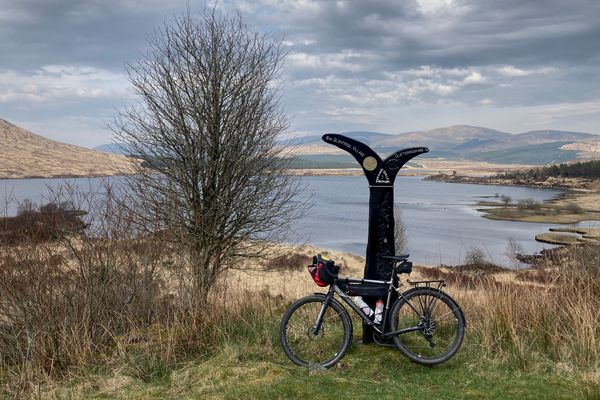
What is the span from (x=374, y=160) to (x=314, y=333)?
217cm

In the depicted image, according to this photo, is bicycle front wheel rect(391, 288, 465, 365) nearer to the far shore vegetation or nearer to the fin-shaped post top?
the far shore vegetation

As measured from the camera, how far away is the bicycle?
5.48m

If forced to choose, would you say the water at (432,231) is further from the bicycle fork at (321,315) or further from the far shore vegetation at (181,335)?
the bicycle fork at (321,315)

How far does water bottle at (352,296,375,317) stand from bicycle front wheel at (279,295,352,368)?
8.2 inches

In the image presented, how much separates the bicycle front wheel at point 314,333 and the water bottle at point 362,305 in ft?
0.69

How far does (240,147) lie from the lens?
1439 centimetres

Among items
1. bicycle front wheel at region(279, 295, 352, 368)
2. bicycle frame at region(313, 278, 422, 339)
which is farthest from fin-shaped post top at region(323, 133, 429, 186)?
bicycle front wheel at region(279, 295, 352, 368)

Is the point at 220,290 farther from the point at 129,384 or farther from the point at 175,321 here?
the point at 129,384

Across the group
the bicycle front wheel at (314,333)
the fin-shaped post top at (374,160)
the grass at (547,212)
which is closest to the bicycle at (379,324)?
the bicycle front wheel at (314,333)

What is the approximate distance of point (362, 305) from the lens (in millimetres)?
5723

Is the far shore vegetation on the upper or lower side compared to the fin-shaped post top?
lower

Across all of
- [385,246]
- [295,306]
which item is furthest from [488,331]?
[295,306]

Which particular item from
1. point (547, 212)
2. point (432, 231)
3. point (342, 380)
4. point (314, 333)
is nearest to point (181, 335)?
point (314, 333)

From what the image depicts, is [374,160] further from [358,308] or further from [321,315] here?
[321,315]
